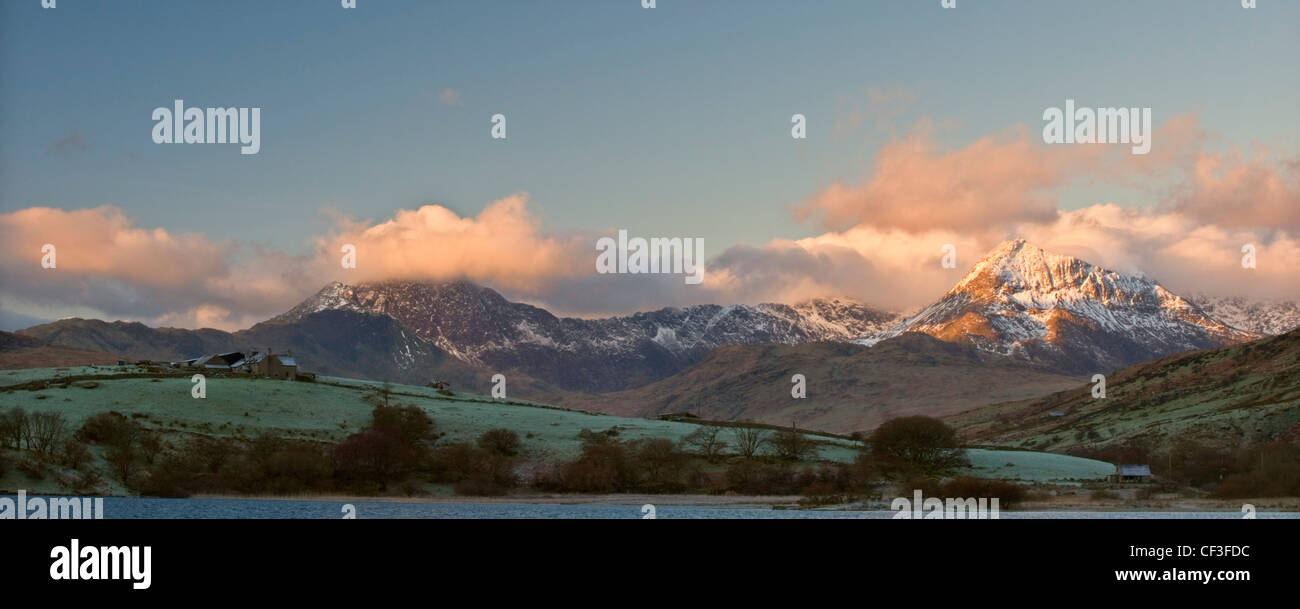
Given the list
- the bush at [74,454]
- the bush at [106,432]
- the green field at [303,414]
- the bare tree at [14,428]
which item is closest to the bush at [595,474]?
the green field at [303,414]

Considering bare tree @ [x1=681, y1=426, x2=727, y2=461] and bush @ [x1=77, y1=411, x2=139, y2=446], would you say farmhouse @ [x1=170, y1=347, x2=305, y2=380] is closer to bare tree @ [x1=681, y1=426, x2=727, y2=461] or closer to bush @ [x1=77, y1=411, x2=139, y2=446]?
bush @ [x1=77, y1=411, x2=139, y2=446]

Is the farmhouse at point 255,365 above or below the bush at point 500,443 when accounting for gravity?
above

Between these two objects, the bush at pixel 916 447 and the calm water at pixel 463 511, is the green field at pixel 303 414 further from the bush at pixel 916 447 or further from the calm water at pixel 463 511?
the calm water at pixel 463 511

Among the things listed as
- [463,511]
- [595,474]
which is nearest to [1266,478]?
[595,474]

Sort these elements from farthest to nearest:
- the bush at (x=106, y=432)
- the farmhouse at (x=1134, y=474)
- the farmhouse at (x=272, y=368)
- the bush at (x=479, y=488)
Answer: the farmhouse at (x=272, y=368), the farmhouse at (x=1134, y=474), the bush at (x=479, y=488), the bush at (x=106, y=432)

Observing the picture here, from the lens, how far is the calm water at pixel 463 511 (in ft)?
290

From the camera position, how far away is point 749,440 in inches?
5935

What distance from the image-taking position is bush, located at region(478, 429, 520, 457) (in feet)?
458

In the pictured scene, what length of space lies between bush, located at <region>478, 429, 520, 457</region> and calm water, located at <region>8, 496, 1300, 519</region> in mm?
27029

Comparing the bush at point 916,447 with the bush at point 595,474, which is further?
the bush at point 916,447

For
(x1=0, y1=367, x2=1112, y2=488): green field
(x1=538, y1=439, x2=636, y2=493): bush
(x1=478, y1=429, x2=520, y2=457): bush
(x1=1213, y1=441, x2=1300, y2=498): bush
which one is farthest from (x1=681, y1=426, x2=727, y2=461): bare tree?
(x1=1213, y1=441, x2=1300, y2=498): bush

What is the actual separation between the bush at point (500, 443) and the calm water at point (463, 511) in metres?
27.0
